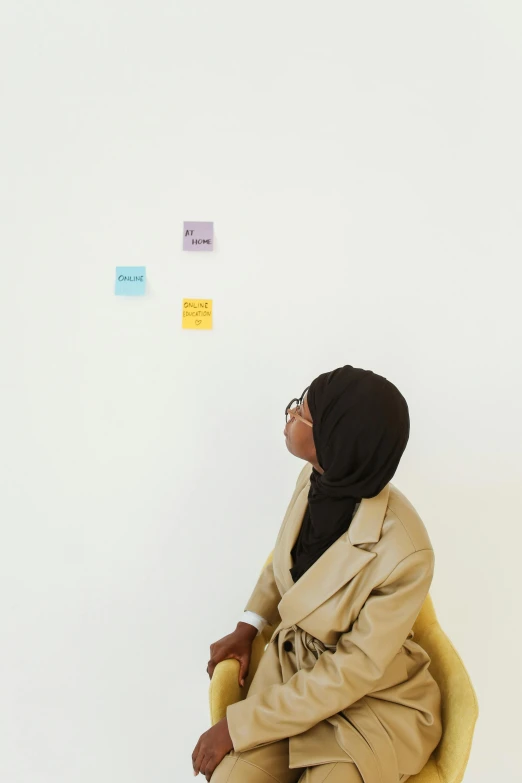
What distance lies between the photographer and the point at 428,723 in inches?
53.3

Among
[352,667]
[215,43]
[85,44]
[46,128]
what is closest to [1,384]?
[46,128]

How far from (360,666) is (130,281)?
1.33 meters

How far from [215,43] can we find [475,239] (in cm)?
103

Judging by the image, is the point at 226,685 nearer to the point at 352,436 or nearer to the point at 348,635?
the point at 348,635

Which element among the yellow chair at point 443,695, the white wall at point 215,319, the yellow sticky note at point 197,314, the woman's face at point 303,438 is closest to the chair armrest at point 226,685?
the yellow chair at point 443,695

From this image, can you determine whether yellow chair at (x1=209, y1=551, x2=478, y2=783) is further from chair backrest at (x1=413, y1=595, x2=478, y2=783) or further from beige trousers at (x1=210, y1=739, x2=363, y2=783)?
beige trousers at (x1=210, y1=739, x2=363, y2=783)

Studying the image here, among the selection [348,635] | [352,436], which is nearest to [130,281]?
[352,436]

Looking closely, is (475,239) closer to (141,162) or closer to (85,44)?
(141,162)

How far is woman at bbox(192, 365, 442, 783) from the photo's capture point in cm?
129

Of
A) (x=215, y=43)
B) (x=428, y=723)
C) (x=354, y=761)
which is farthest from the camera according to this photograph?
(x=215, y=43)

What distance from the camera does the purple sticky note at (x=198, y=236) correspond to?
1969 millimetres

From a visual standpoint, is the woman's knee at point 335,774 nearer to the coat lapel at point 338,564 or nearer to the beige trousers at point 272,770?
the beige trousers at point 272,770

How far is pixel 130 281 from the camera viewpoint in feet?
6.56

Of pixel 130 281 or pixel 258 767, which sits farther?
pixel 130 281
